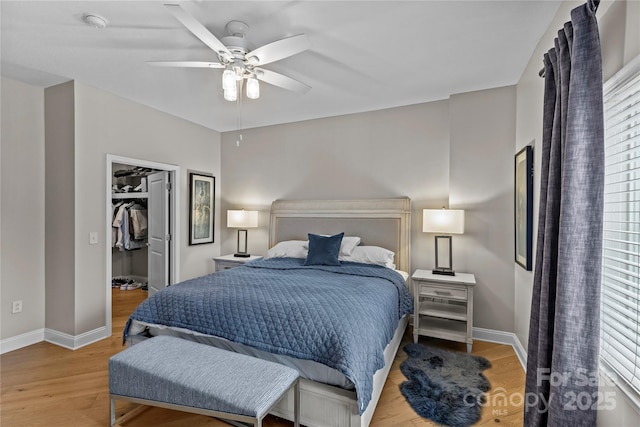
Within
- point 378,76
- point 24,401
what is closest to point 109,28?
point 378,76

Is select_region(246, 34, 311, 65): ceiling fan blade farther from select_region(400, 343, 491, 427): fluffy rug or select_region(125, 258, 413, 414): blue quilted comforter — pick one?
select_region(400, 343, 491, 427): fluffy rug

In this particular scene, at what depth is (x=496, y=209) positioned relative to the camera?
10.1 feet

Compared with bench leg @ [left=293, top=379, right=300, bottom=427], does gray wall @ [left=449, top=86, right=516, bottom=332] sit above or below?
above

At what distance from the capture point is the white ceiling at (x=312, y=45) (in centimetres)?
189

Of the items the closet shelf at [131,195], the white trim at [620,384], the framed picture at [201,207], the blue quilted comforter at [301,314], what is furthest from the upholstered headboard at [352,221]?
the closet shelf at [131,195]

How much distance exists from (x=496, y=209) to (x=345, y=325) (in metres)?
2.25

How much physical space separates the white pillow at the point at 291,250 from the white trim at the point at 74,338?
196 cm

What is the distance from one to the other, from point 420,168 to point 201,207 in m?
3.15

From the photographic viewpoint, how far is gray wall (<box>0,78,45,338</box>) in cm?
285

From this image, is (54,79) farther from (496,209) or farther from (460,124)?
(496,209)

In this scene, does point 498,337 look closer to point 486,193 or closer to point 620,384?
point 486,193

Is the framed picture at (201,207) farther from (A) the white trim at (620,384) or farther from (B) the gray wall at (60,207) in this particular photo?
(A) the white trim at (620,384)

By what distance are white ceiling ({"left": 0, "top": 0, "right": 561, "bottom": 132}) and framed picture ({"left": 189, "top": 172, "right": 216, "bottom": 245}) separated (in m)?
1.26

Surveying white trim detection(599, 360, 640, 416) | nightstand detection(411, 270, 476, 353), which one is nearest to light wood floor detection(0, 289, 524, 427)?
nightstand detection(411, 270, 476, 353)
